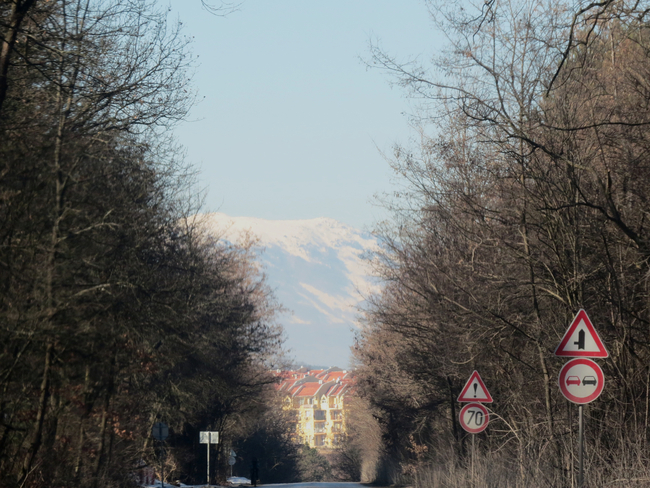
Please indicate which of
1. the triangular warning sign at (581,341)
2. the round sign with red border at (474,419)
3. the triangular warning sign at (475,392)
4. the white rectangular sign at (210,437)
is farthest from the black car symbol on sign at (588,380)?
the white rectangular sign at (210,437)

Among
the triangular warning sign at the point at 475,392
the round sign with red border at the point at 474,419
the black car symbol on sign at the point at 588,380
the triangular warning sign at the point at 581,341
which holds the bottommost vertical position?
the round sign with red border at the point at 474,419

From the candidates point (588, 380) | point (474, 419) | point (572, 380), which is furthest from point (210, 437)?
point (588, 380)

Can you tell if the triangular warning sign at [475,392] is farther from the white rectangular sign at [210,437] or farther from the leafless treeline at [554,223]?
the white rectangular sign at [210,437]

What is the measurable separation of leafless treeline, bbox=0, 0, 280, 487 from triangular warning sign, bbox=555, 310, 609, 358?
756 centimetres

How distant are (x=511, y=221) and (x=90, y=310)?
332 inches

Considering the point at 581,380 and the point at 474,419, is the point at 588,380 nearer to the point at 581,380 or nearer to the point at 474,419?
the point at 581,380

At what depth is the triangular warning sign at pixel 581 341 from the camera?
11.1 m

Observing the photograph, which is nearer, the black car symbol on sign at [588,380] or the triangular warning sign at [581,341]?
the black car symbol on sign at [588,380]

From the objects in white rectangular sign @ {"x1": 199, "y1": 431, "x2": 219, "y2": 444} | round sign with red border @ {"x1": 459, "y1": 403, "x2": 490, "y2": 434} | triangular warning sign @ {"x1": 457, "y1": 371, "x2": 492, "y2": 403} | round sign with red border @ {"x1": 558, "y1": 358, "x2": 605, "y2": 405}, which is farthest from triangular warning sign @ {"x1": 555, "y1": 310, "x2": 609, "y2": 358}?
white rectangular sign @ {"x1": 199, "y1": 431, "x2": 219, "y2": 444}

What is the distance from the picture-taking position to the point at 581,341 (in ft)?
36.8

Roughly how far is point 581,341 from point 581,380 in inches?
20.8

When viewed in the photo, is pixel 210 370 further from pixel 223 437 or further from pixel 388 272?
pixel 223 437

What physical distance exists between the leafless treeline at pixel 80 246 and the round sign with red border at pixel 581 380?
7.59 metres

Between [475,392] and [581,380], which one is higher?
[475,392]
